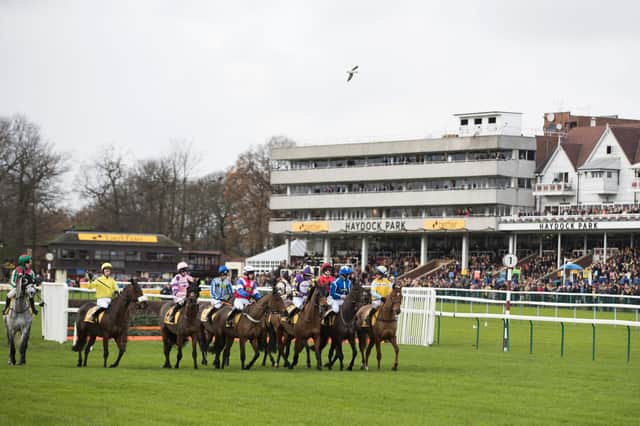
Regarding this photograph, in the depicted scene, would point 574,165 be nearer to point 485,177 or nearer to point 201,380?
point 485,177

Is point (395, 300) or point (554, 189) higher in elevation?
point (554, 189)

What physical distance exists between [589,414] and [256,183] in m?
81.5

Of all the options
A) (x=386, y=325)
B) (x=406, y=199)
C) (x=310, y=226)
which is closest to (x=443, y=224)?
(x=406, y=199)

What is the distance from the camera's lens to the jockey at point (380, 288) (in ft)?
70.2

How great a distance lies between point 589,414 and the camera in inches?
559

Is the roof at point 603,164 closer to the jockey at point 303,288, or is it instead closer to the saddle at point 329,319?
the jockey at point 303,288

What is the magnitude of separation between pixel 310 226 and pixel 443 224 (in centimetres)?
1251

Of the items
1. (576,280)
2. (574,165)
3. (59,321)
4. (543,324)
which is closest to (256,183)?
(574,165)

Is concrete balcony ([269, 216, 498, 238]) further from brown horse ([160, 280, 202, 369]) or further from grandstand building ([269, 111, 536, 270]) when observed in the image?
brown horse ([160, 280, 202, 369])

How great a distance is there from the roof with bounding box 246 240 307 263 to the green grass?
62.7 metres

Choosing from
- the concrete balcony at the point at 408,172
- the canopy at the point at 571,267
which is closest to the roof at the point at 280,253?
the concrete balcony at the point at 408,172

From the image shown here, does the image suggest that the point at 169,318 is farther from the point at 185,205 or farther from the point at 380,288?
the point at 185,205

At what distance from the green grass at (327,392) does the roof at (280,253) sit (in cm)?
6275

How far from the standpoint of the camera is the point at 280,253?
88.1m
